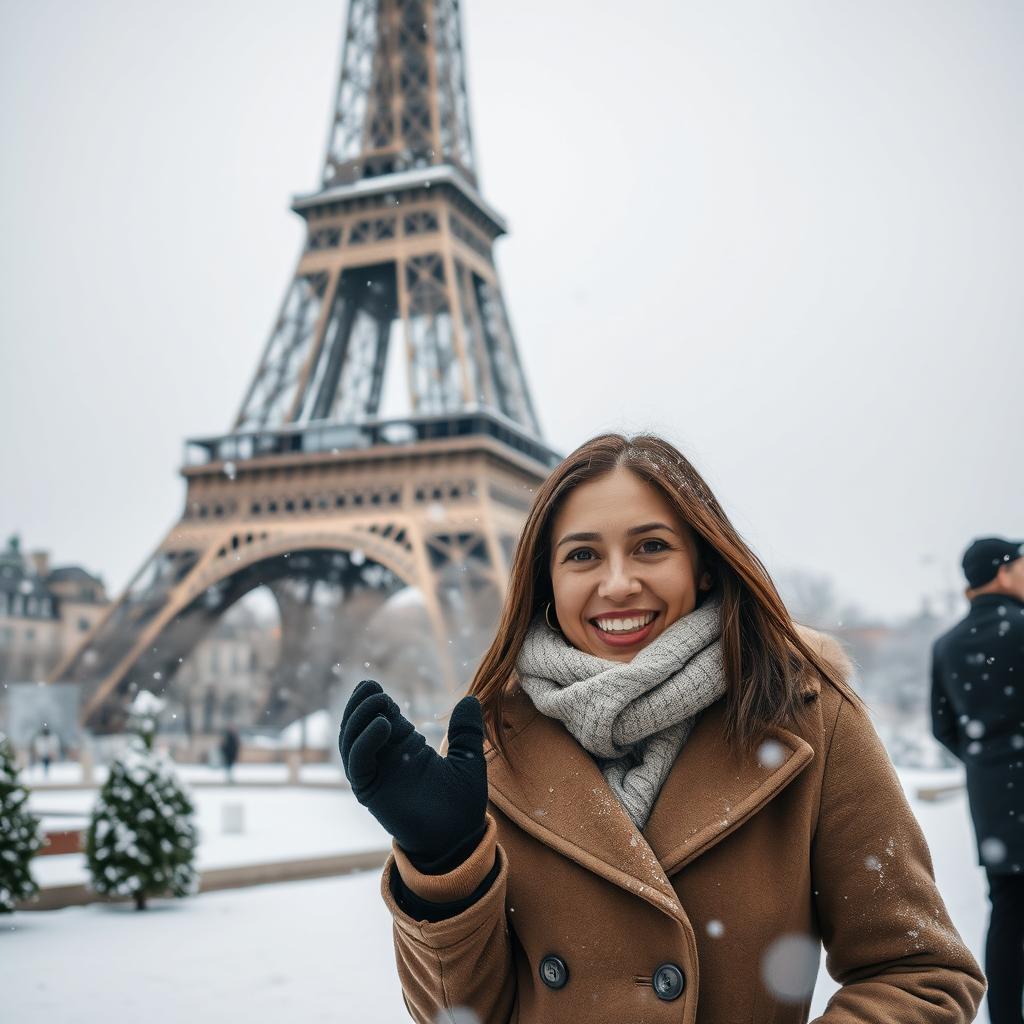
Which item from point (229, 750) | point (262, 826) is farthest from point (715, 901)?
point (229, 750)

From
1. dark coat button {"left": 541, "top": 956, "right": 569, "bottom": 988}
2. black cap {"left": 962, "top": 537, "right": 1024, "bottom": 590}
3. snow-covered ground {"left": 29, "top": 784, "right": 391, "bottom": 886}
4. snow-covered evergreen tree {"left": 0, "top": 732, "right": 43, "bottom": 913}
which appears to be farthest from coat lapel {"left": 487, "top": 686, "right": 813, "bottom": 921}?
snow-covered ground {"left": 29, "top": 784, "right": 391, "bottom": 886}

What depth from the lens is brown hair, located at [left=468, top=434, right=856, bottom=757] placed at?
5.97ft

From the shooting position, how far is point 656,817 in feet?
5.79

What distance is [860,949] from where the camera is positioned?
1.73 metres

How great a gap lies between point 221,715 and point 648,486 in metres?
43.2

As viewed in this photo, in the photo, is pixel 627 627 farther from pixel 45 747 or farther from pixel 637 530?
pixel 45 747

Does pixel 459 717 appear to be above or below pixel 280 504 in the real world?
below

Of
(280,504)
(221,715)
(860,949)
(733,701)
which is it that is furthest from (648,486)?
(221,715)

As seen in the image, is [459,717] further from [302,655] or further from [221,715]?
[221,715]

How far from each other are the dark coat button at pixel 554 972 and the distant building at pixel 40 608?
122ft

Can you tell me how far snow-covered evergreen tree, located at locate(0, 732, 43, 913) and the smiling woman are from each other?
587 centimetres

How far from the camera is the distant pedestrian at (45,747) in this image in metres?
23.4

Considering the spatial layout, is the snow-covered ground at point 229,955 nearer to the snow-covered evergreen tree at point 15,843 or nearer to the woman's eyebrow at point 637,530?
the snow-covered evergreen tree at point 15,843

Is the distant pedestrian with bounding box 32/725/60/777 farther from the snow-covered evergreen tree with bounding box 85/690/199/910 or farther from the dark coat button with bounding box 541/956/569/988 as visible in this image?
the dark coat button with bounding box 541/956/569/988
